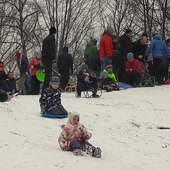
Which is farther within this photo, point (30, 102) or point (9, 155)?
point (30, 102)

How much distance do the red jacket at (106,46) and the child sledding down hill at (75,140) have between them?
907 cm

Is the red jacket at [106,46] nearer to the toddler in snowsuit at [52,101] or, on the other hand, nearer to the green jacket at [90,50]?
the green jacket at [90,50]

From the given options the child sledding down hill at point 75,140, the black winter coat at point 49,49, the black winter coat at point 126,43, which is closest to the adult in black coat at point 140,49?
the black winter coat at point 126,43

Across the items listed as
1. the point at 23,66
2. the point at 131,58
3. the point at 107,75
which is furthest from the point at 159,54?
the point at 23,66

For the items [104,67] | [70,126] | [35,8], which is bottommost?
[70,126]

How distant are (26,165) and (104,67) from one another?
37.2ft

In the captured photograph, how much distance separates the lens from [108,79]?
17672 millimetres

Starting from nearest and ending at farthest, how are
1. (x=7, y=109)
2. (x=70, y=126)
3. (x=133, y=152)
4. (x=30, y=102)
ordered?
(x=70, y=126), (x=133, y=152), (x=7, y=109), (x=30, y=102)

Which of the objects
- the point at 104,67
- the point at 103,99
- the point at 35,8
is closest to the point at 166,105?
the point at 103,99

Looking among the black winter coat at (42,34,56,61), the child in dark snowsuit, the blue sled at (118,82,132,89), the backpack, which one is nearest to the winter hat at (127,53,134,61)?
the blue sled at (118,82,132,89)

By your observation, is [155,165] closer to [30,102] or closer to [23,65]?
[30,102]

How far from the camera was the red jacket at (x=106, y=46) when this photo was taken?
1778 cm

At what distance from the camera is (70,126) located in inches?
351

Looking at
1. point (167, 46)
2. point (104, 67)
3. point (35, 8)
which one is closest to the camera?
point (104, 67)
